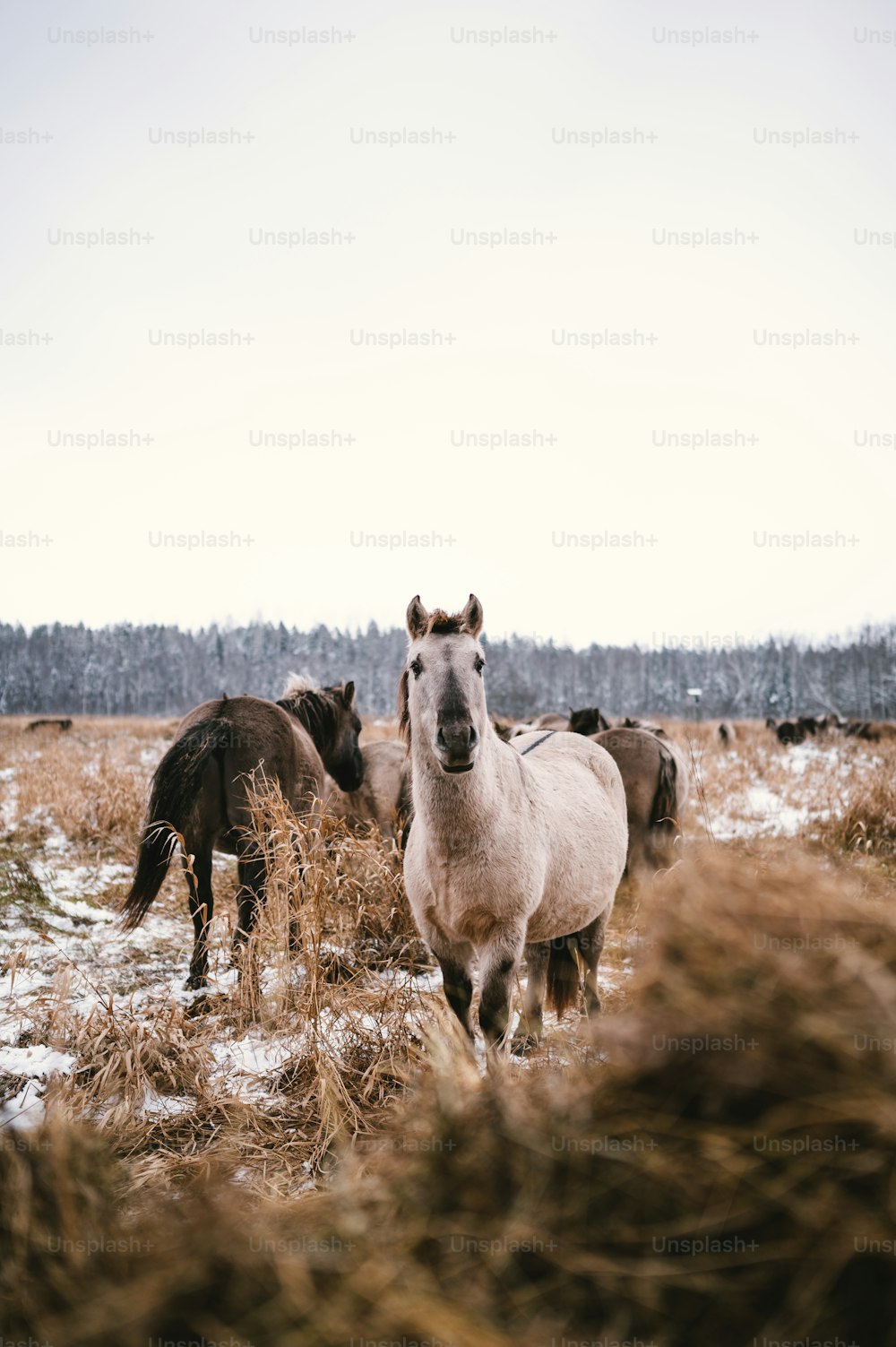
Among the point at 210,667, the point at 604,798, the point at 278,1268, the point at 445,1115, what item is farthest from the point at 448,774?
the point at 210,667

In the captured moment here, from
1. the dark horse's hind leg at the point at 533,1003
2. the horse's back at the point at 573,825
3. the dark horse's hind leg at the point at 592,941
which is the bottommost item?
the dark horse's hind leg at the point at 533,1003

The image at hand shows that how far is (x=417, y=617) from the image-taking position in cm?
389

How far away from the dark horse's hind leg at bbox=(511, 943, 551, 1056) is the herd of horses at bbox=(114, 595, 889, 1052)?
0.01 metres

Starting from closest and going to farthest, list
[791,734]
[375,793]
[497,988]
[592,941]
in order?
[497,988], [592,941], [375,793], [791,734]

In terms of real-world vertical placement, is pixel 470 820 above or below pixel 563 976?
above

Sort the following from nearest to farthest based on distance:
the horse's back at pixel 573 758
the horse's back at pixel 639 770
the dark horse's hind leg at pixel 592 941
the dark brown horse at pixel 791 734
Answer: the horse's back at pixel 573 758 < the dark horse's hind leg at pixel 592 941 < the horse's back at pixel 639 770 < the dark brown horse at pixel 791 734

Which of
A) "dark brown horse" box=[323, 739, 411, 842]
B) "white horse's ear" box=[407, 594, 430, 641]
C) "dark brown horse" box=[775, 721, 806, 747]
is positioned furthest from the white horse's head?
"dark brown horse" box=[775, 721, 806, 747]

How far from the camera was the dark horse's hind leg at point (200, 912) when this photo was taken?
5211mm

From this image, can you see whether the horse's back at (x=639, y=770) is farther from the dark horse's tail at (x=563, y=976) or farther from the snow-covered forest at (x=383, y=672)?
the snow-covered forest at (x=383, y=672)

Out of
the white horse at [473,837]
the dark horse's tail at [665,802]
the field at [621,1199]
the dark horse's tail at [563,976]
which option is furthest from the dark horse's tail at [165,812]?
the dark horse's tail at [665,802]

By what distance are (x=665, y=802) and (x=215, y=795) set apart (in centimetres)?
465

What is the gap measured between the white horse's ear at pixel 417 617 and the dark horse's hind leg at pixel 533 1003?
2442 mm

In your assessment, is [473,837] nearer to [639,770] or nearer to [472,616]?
[472,616]

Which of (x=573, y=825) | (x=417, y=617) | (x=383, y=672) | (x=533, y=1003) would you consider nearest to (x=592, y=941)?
(x=533, y=1003)
